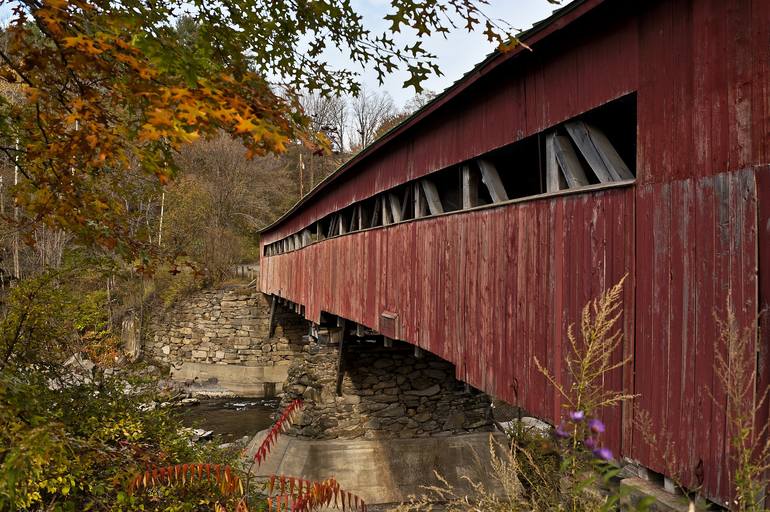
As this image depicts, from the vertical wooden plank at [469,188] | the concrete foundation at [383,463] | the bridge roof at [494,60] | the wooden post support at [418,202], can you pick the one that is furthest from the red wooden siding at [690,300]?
the concrete foundation at [383,463]

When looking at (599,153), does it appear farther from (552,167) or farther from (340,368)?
(340,368)

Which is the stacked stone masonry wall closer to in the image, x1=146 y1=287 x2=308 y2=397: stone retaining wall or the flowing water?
x1=146 y1=287 x2=308 y2=397: stone retaining wall

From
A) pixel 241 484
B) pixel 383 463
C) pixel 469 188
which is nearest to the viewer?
pixel 241 484

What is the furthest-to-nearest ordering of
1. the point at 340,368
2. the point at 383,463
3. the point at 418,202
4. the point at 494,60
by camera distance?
the point at 340,368
the point at 383,463
the point at 418,202
the point at 494,60

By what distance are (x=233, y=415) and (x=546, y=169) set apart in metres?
14.2

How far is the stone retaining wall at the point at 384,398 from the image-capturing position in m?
9.62

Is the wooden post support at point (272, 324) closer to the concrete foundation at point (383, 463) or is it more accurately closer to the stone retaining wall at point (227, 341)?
the stone retaining wall at point (227, 341)

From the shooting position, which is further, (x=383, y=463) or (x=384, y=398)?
(x=384, y=398)

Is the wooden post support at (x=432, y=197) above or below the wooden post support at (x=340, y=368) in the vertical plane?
above

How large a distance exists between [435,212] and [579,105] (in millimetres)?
2321

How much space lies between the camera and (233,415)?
15.6 meters

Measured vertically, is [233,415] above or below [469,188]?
below

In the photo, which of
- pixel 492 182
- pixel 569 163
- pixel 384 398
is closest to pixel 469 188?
pixel 492 182

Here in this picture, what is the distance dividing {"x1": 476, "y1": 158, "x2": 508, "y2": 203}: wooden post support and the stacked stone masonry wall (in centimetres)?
1675
